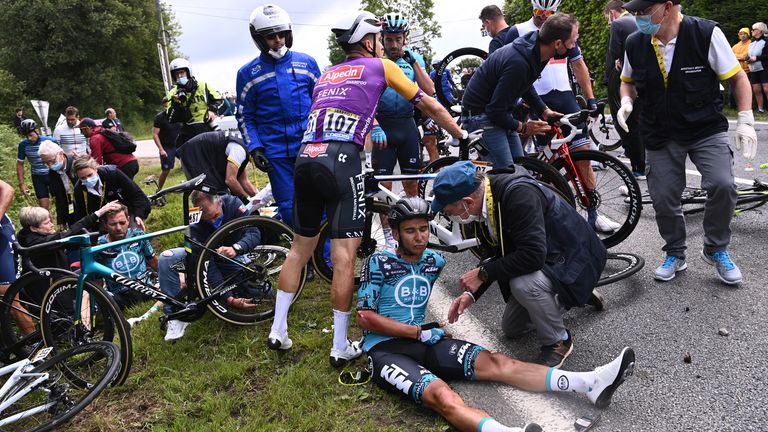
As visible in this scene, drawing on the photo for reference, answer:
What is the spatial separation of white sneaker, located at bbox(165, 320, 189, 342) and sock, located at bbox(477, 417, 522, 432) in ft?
8.58

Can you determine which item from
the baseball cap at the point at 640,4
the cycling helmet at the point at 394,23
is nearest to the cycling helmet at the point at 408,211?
the baseball cap at the point at 640,4

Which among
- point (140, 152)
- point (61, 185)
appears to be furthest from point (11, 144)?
point (61, 185)

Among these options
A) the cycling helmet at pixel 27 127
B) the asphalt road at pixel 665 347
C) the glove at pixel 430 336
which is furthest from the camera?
the cycling helmet at pixel 27 127

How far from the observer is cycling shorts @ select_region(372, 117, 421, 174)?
5316 millimetres

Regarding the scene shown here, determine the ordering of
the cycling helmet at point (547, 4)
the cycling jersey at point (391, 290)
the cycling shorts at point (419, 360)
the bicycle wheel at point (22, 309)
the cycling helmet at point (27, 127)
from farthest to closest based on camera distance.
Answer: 1. the cycling helmet at point (27, 127)
2. the cycling helmet at point (547, 4)
3. the bicycle wheel at point (22, 309)
4. the cycling jersey at point (391, 290)
5. the cycling shorts at point (419, 360)

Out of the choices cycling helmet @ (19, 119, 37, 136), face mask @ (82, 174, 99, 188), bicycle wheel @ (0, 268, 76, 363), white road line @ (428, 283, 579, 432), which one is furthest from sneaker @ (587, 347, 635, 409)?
cycling helmet @ (19, 119, 37, 136)

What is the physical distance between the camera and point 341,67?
12.1 ft

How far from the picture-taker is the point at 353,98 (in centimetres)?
360

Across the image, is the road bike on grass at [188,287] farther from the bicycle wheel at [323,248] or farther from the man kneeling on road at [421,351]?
the man kneeling on road at [421,351]

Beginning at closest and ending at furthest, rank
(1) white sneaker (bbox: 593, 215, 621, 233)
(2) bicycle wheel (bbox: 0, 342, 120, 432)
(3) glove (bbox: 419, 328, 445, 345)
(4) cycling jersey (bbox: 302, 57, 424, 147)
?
(3) glove (bbox: 419, 328, 445, 345) → (2) bicycle wheel (bbox: 0, 342, 120, 432) → (4) cycling jersey (bbox: 302, 57, 424, 147) → (1) white sneaker (bbox: 593, 215, 621, 233)

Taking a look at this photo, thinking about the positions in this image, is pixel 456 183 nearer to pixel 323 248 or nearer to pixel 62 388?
pixel 323 248

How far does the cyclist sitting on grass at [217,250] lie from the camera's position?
4.33 meters

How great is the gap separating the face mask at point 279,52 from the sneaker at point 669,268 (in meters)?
3.36

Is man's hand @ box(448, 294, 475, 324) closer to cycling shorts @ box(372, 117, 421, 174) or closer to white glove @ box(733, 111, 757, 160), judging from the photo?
cycling shorts @ box(372, 117, 421, 174)
